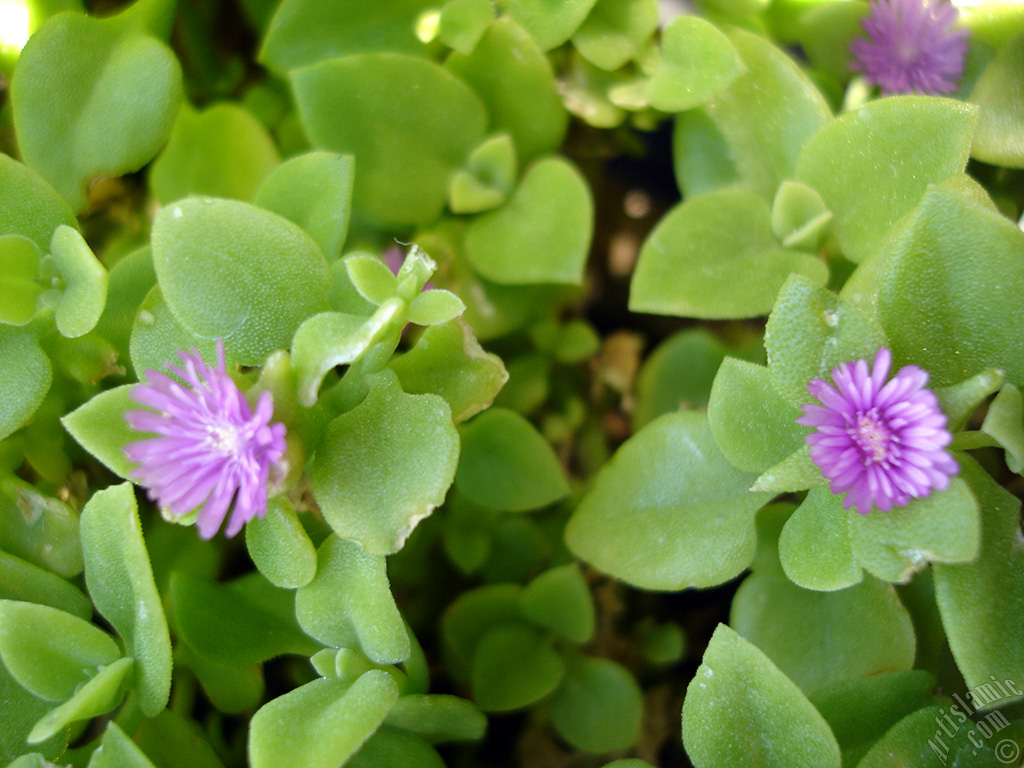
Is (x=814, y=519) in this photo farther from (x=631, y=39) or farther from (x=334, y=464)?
(x=631, y=39)

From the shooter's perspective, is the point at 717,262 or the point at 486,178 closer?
the point at 717,262

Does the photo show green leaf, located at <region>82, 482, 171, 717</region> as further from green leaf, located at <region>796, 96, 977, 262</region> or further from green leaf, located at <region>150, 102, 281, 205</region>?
green leaf, located at <region>796, 96, 977, 262</region>

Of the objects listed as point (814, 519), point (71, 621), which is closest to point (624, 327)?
point (814, 519)

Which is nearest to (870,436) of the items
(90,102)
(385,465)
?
(385,465)

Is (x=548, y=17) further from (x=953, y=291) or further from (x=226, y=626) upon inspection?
(x=226, y=626)

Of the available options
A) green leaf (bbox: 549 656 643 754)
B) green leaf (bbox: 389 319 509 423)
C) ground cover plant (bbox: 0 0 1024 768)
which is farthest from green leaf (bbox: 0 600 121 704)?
green leaf (bbox: 549 656 643 754)

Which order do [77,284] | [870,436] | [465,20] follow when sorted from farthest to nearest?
1. [465,20]
2. [77,284]
3. [870,436]

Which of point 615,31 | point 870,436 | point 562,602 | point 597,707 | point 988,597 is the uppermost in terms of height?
point 615,31
